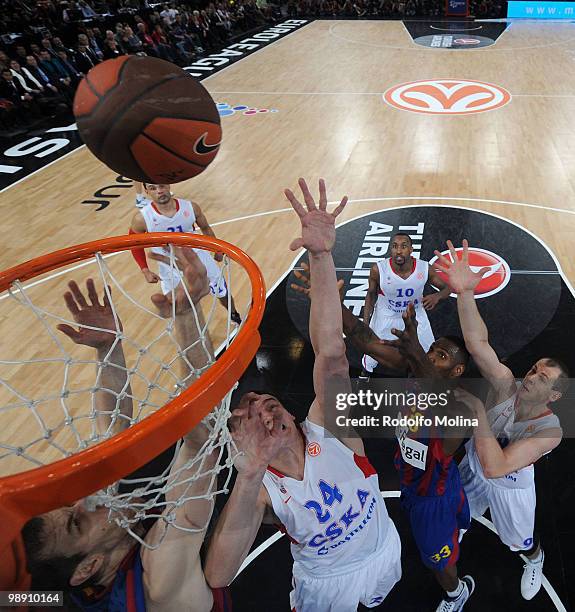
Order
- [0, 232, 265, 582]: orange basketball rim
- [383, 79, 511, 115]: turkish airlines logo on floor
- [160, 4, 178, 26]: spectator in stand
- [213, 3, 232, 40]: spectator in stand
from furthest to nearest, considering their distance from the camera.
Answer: [213, 3, 232, 40]: spectator in stand → [160, 4, 178, 26]: spectator in stand → [383, 79, 511, 115]: turkish airlines logo on floor → [0, 232, 265, 582]: orange basketball rim

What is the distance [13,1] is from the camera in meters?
14.5

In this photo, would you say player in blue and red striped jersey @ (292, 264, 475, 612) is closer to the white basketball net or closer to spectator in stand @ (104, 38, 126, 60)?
the white basketball net

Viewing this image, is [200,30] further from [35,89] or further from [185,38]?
[35,89]

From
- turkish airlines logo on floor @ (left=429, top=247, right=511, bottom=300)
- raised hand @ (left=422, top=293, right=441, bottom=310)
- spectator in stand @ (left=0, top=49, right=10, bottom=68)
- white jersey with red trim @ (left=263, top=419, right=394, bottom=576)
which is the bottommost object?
turkish airlines logo on floor @ (left=429, top=247, right=511, bottom=300)

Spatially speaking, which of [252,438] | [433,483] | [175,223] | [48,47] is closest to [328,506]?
[252,438]

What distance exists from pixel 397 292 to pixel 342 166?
15.3ft

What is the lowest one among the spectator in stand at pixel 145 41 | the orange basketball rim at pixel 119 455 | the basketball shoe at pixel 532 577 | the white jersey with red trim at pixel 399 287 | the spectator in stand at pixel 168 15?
the spectator in stand at pixel 168 15

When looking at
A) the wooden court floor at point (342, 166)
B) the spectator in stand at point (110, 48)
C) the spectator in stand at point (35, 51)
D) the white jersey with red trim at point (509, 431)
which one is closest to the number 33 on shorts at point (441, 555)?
the white jersey with red trim at point (509, 431)

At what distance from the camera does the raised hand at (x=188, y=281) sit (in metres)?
3.92

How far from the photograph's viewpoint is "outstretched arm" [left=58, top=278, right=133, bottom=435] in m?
2.38

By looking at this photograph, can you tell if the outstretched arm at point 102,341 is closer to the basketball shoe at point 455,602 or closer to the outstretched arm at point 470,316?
the outstretched arm at point 470,316

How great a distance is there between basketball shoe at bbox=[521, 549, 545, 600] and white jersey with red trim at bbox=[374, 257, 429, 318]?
1822mm

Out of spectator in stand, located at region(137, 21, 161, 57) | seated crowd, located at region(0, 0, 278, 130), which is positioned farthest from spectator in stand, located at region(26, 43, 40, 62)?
spectator in stand, located at region(137, 21, 161, 57)

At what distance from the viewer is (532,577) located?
3.01 m
